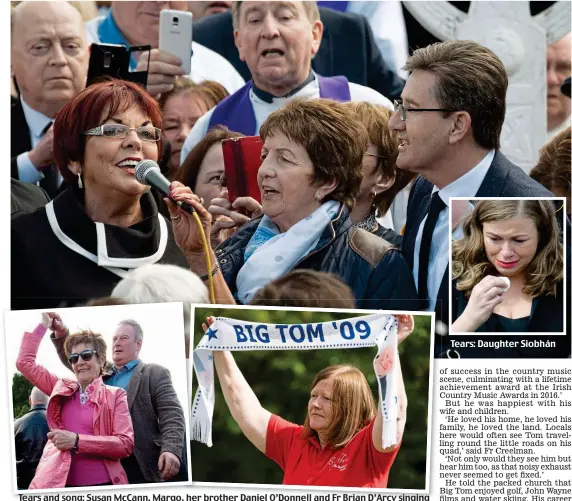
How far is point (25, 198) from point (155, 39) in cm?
118

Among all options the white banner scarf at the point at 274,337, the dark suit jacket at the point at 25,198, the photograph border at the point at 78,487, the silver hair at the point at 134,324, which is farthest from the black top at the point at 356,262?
the dark suit jacket at the point at 25,198

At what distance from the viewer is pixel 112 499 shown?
→ 7402 mm

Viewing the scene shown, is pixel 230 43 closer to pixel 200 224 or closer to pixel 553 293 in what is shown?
pixel 200 224

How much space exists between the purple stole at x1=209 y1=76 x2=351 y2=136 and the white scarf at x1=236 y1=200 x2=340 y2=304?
0.60m

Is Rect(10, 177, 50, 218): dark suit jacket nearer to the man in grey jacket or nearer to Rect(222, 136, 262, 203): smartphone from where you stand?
the man in grey jacket

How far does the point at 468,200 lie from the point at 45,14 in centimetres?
→ 262

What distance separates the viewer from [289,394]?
7.37m

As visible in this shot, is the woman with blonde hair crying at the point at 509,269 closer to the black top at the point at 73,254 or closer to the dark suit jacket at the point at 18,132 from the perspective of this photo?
the black top at the point at 73,254

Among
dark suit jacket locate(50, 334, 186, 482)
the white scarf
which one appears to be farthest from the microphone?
dark suit jacket locate(50, 334, 186, 482)

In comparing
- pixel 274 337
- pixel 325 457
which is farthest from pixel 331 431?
pixel 274 337

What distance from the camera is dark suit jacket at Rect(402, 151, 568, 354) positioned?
24.4 ft

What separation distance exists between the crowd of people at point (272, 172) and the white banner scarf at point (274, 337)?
0.12m

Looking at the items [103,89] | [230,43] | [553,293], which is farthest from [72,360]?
[553,293]

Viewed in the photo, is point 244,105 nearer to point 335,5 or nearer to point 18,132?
point 335,5
